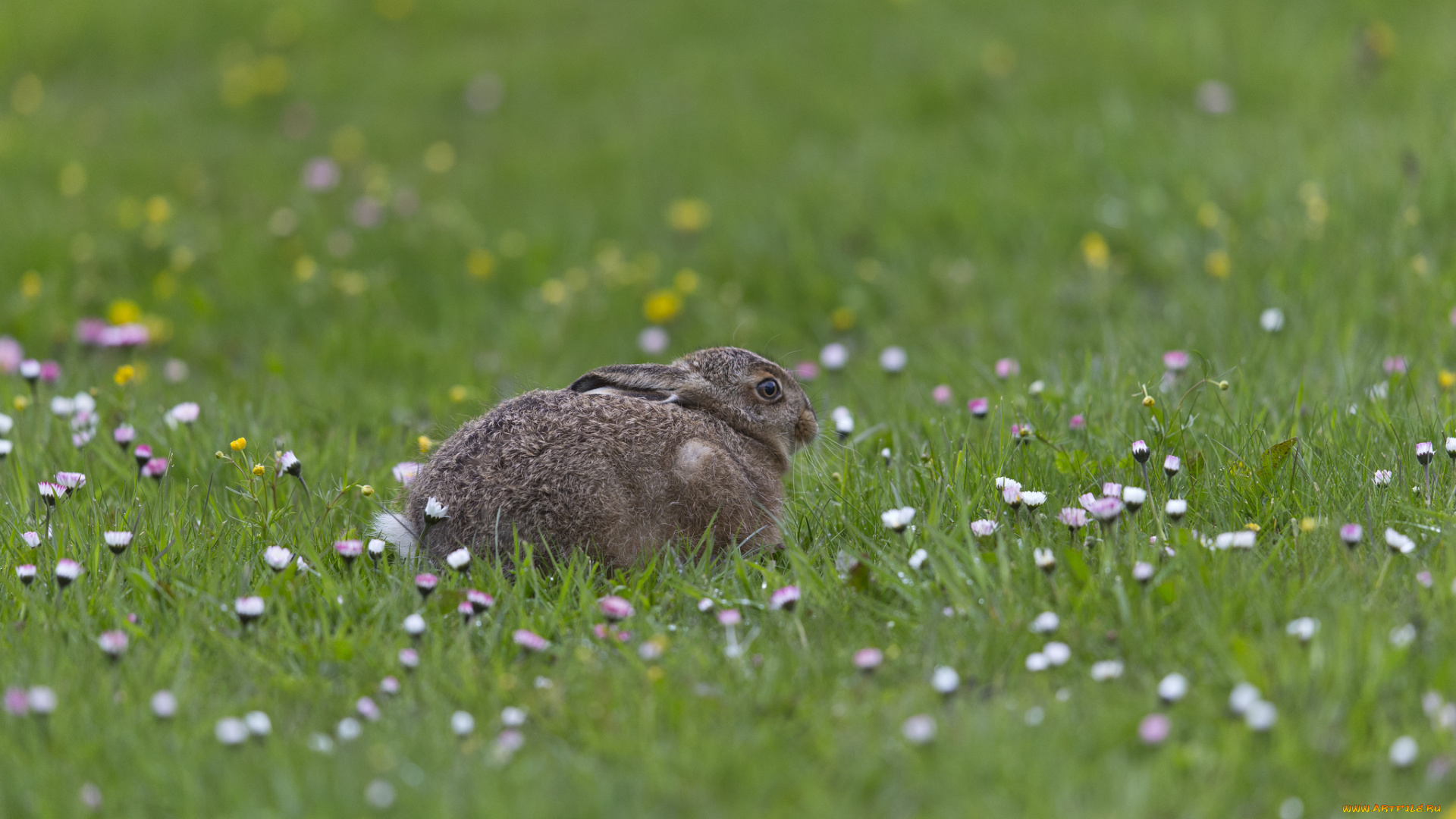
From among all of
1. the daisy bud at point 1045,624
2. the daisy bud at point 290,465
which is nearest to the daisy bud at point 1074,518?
the daisy bud at point 1045,624

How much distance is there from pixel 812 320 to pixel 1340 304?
299 centimetres

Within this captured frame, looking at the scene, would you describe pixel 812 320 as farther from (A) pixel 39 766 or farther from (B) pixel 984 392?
(A) pixel 39 766

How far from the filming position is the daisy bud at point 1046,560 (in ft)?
12.9

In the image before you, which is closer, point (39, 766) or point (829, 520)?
point (39, 766)

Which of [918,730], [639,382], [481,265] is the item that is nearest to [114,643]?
[639,382]

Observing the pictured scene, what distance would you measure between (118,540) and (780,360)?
320 cm

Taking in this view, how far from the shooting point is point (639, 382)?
A: 4988mm

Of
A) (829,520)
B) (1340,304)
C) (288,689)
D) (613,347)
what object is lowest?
(613,347)

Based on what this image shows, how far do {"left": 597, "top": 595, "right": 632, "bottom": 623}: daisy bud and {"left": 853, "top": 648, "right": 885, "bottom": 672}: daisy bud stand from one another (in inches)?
29.4

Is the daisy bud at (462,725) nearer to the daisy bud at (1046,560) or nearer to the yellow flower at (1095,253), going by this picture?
the daisy bud at (1046,560)

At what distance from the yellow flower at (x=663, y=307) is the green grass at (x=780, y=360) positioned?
5.5 inches

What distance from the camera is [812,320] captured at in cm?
842

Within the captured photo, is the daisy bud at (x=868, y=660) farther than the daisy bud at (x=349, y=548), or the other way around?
the daisy bud at (x=349, y=548)

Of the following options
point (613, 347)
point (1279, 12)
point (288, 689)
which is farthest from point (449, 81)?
point (288, 689)
